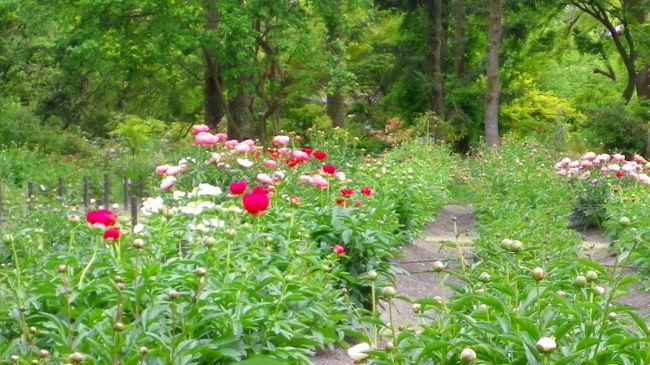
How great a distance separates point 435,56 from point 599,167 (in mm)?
12203

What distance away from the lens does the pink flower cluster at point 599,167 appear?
433 inches

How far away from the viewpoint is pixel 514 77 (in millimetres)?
28750

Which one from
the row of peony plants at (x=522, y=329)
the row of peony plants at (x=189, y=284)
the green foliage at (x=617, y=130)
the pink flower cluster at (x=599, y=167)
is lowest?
the green foliage at (x=617, y=130)

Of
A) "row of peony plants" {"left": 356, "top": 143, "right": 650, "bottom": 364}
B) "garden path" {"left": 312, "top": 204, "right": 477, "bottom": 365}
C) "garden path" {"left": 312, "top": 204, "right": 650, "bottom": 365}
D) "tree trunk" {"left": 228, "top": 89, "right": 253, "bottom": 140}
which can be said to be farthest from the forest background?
"row of peony plants" {"left": 356, "top": 143, "right": 650, "bottom": 364}

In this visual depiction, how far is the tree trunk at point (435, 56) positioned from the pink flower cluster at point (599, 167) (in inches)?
457

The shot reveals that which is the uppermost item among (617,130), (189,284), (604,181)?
(189,284)

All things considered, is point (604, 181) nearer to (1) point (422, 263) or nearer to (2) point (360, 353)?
(1) point (422, 263)

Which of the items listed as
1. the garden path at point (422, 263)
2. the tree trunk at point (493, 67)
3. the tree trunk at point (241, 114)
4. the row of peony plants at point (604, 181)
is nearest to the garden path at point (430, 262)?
the garden path at point (422, 263)

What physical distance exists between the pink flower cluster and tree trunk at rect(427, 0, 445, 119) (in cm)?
1161

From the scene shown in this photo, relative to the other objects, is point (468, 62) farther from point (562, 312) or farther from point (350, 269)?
point (562, 312)

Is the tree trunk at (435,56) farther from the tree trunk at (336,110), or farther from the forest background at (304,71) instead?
the tree trunk at (336,110)

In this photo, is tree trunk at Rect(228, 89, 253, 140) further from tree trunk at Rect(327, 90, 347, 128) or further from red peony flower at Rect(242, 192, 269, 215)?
red peony flower at Rect(242, 192, 269, 215)

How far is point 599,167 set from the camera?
39.5 ft

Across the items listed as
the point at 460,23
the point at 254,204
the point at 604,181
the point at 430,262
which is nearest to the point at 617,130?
the point at 460,23
